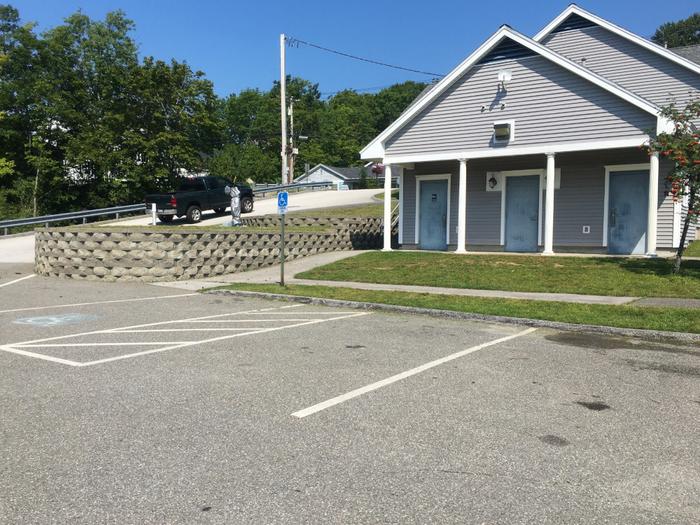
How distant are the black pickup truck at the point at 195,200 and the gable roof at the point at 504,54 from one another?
8.87 meters

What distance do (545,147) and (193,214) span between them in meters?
15.2

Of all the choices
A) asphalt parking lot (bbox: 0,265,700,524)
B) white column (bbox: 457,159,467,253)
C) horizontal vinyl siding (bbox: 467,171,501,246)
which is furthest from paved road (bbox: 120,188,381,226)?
asphalt parking lot (bbox: 0,265,700,524)

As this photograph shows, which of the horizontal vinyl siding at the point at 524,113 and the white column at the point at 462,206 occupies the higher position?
the horizontal vinyl siding at the point at 524,113

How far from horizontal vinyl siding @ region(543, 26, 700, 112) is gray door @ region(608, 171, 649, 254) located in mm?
2869

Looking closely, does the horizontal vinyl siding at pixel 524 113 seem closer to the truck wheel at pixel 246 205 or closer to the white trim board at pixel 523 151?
the white trim board at pixel 523 151

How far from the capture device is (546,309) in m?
10.2

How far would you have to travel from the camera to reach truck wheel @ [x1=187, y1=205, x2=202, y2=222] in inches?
1022

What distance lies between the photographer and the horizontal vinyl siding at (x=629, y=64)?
1888 centimetres

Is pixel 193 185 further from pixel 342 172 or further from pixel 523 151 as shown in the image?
pixel 342 172

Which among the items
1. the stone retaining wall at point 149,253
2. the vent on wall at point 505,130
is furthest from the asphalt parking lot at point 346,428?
the vent on wall at point 505,130

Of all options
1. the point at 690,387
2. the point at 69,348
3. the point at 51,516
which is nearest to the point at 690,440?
the point at 690,387

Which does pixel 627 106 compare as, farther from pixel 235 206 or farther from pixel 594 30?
pixel 235 206

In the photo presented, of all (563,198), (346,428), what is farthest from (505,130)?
(346,428)

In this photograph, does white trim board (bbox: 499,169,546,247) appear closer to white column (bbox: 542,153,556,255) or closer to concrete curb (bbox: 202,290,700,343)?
white column (bbox: 542,153,556,255)
